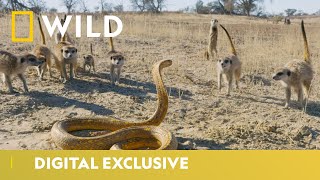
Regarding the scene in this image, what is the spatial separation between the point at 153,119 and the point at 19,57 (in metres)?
3.17

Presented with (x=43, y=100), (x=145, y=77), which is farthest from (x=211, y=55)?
(x=43, y=100)

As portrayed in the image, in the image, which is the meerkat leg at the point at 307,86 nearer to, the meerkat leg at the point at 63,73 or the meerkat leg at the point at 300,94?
the meerkat leg at the point at 300,94

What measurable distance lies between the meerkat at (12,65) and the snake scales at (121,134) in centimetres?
213

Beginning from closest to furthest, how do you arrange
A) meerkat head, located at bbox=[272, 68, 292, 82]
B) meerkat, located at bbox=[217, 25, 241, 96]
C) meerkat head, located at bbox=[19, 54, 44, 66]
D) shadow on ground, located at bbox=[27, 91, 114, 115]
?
shadow on ground, located at bbox=[27, 91, 114, 115] < meerkat head, located at bbox=[272, 68, 292, 82] < meerkat head, located at bbox=[19, 54, 44, 66] < meerkat, located at bbox=[217, 25, 241, 96]

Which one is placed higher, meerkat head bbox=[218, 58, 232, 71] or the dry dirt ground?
meerkat head bbox=[218, 58, 232, 71]

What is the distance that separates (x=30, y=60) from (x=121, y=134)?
3.31 metres

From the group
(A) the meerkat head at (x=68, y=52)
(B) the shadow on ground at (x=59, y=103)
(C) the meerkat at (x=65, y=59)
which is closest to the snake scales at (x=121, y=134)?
(B) the shadow on ground at (x=59, y=103)

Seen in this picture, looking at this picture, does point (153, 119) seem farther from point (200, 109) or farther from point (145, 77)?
point (145, 77)

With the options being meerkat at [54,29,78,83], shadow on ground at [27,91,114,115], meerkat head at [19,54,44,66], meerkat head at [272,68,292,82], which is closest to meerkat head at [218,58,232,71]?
meerkat head at [272,68,292,82]

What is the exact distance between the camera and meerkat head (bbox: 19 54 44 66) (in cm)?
762

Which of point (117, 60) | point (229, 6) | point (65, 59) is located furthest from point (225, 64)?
point (229, 6)

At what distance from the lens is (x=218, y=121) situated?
633 cm

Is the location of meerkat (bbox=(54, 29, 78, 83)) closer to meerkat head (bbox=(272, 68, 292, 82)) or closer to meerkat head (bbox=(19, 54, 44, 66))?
meerkat head (bbox=(19, 54, 44, 66))

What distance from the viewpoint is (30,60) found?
25.3 ft
